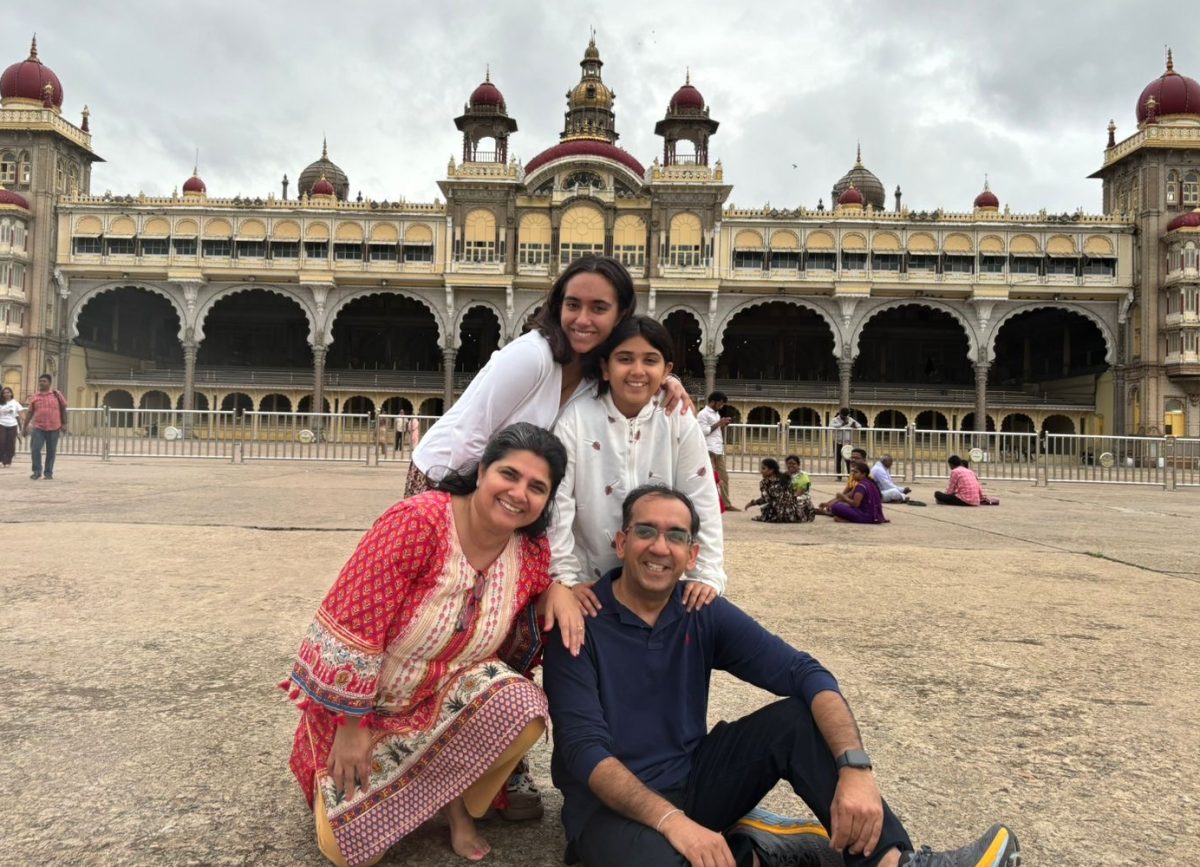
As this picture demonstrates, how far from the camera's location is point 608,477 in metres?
2.04

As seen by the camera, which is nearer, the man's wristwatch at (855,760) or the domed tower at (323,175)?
the man's wristwatch at (855,760)

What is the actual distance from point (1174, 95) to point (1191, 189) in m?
3.57

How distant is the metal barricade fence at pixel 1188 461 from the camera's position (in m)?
14.8

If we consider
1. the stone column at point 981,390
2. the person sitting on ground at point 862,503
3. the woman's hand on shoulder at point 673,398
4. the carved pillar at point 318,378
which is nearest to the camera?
the woman's hand on shoulder at point 673,398

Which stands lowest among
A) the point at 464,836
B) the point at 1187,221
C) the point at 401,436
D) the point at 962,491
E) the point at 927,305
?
the point at 464,836

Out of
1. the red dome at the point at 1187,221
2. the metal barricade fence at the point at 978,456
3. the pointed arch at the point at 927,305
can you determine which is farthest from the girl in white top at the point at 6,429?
the red dome at the point at 1187,221

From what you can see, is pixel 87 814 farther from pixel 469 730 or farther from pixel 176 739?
pixel 469 730

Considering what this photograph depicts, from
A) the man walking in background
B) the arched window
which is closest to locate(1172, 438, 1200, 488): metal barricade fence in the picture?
the man walking in background

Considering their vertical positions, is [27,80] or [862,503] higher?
[27,80]

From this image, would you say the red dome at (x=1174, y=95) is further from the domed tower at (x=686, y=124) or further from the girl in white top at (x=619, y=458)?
the girl in white top at (x=619, y=458)

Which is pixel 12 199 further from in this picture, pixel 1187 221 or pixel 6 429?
pixel 1187 221

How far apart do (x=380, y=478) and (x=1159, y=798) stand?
37.8ft

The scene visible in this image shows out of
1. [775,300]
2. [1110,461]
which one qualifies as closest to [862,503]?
[1110,461]

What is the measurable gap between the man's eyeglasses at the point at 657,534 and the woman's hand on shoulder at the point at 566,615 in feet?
0.69
